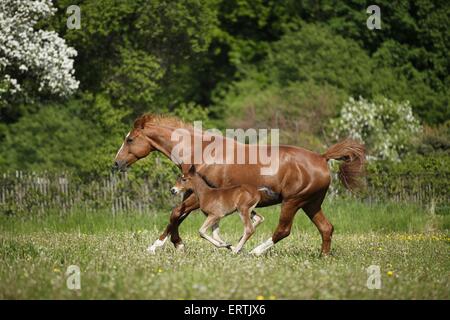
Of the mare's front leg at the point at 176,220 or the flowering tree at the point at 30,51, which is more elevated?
the flowering tree at the point at 30,51

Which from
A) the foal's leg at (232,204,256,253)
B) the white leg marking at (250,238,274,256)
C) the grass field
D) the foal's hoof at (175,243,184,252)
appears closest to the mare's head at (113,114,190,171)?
the grass field

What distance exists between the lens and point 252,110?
32.9 metres

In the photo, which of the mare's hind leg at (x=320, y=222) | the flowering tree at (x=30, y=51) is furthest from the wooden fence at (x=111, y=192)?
the mare's hind leg at (x=320, y=222)

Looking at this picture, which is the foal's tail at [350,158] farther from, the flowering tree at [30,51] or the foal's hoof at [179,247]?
the flowering tree at [30,51]

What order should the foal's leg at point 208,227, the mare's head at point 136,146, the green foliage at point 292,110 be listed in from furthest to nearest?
the green foliage at point 292,110 → the mare's head at point 136,146 → the foal's leg at point 208,227

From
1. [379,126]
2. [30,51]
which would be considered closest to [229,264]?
[30,51]

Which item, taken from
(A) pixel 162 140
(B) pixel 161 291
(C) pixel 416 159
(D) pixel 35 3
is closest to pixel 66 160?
(D) pixel 35 3

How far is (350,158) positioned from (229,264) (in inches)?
150

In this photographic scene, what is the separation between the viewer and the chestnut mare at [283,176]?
13.4 metres

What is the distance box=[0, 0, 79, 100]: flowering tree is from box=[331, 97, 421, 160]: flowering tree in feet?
31.4

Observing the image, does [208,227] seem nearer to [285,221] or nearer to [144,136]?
[285,221]

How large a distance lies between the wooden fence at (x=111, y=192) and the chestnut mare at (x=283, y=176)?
8465 mm

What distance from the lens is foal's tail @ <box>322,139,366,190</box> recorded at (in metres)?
14.1

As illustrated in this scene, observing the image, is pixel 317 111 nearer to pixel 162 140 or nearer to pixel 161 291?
pixel 162 140
